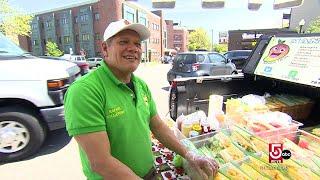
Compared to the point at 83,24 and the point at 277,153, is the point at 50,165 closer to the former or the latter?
the point at 277,153

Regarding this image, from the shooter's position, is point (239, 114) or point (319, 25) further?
point (319, 25)

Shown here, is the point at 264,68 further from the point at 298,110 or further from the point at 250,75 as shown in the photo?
the point at 298,110

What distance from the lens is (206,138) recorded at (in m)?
2.72

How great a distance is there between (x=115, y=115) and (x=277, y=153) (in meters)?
1.21

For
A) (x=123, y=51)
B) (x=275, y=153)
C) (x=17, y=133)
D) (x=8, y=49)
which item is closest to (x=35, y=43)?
(x=8, y=49)

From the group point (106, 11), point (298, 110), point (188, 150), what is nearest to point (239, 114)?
point (298, 110)

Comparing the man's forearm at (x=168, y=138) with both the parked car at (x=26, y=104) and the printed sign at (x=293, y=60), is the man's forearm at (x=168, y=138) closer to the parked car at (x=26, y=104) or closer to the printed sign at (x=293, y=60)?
the printed sign at (x=293, y=60)

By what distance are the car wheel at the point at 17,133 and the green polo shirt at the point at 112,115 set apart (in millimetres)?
2956

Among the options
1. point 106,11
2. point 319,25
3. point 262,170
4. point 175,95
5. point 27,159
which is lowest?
point 27,159

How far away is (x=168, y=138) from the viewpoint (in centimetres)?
228

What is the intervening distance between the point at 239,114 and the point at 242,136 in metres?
0.71

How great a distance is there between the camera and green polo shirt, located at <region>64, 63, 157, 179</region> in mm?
1567

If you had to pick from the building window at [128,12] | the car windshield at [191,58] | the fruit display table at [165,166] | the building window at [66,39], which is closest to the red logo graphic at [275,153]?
the fruit display table at [165,166]

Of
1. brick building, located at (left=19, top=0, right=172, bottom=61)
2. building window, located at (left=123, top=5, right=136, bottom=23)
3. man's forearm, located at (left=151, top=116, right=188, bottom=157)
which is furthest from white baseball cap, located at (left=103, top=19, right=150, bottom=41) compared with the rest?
building window, located at (left=123, top=5, right=136, bottom=23)
